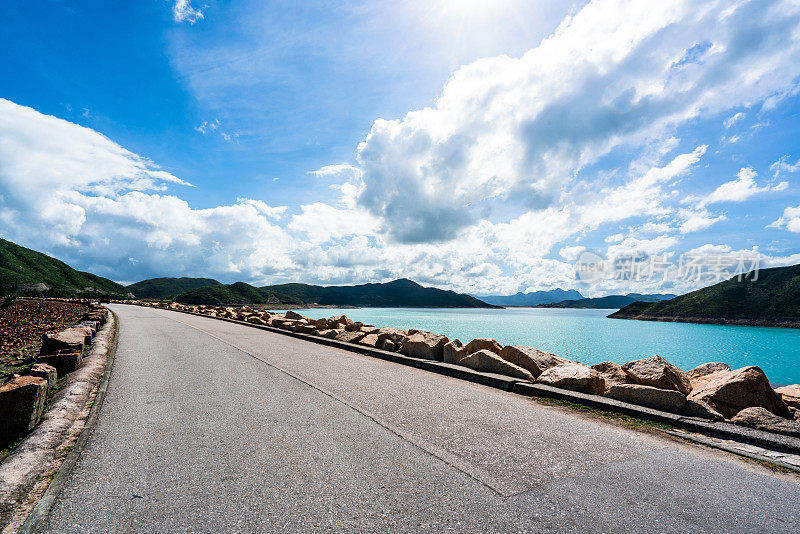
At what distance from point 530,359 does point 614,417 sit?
2982mm

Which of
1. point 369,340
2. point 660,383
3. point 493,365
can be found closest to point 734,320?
point 369,340

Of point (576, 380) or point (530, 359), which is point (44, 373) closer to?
point (576, 380)

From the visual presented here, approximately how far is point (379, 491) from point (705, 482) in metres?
3.29

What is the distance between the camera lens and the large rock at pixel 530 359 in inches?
347

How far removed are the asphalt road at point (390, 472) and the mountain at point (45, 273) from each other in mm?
116960

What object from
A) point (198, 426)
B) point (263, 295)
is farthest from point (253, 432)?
point (263, 295)

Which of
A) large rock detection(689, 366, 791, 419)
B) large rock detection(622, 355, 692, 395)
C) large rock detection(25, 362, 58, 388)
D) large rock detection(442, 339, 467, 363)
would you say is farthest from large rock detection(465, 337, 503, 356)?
large rock detection(25, 362, 58, 388)

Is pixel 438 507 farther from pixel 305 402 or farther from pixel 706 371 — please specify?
pixel 706 371

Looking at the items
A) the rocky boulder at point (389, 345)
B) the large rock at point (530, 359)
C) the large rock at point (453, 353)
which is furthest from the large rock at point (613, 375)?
the rocky boulder at point (389, 345)

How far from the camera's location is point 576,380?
715cm

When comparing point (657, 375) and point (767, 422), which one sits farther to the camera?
point (657, 375)

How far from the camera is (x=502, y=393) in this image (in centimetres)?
754

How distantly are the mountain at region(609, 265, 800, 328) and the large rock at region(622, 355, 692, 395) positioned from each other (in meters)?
112

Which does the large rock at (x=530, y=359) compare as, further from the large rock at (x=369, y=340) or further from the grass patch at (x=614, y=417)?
the large rock at (x=369, y=340)
